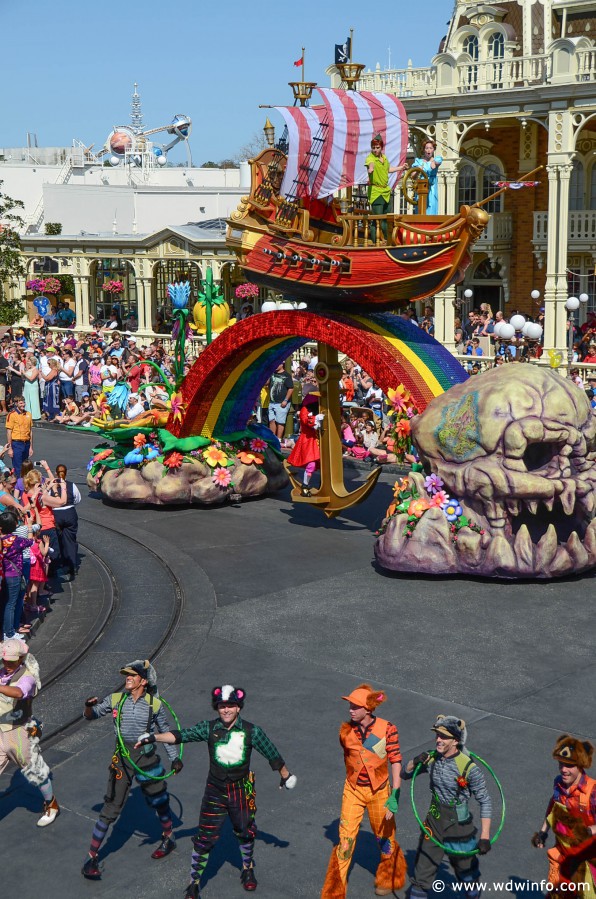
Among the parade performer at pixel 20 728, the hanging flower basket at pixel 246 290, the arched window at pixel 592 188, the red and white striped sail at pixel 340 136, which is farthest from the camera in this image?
the hanging flower basket at pixel 246 290

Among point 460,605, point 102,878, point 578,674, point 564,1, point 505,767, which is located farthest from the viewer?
point 564,1

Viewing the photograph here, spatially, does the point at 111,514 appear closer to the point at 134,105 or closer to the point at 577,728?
the point at 577,728

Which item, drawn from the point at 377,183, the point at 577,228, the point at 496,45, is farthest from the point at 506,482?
the point at 496,45

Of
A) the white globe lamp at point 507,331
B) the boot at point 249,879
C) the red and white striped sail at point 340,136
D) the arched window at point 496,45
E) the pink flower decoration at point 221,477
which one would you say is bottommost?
the boot at point 249,879

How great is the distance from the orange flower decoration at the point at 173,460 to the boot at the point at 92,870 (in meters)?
10.5

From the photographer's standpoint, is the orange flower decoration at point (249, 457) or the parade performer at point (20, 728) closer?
the parade performer at point (20, 728)

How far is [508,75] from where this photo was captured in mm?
28938

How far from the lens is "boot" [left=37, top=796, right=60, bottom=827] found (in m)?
8.45

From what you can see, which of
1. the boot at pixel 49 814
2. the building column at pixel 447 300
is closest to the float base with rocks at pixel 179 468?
the boot at pixel 49 814

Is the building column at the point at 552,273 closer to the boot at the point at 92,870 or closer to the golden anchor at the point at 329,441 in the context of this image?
the golden anchor at the point at 329,441

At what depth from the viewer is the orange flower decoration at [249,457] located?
1850 cm

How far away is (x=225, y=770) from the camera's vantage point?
734 cm

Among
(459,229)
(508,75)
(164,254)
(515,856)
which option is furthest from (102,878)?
(164,254)

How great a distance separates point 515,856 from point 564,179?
839 inches
